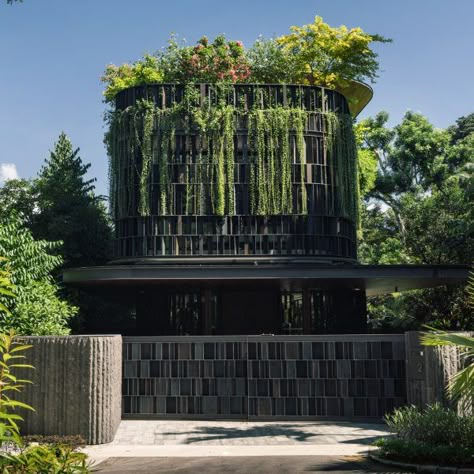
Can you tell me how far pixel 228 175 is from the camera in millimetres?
29359

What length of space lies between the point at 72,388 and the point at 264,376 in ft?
19.1

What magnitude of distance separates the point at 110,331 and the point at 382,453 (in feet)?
91.3

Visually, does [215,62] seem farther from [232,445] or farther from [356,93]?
[232,445]

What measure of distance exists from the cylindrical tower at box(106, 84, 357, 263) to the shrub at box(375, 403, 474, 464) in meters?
15.8

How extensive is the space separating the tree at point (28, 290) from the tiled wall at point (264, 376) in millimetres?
2764

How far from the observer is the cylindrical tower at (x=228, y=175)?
2917cm

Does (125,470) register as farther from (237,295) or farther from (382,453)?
(237,295)

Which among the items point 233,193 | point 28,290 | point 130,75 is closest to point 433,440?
point 28,290

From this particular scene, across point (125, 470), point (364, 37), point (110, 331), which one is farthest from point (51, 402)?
point (364, 37)

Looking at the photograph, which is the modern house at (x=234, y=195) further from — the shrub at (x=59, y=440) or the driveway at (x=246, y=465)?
the driveway at (x=246, y=465)

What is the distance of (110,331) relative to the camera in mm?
38938

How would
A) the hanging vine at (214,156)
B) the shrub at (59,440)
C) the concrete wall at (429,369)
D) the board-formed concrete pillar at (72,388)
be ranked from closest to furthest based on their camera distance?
the shrub at (59,440) → the board-formed concrete pillar at (72,388) → the concrete wall at (429,369) → the hanging vine at (214,156)

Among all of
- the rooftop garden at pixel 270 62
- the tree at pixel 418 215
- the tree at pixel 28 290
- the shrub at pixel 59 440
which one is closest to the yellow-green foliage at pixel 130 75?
the rooftop garden at pixel 270 62

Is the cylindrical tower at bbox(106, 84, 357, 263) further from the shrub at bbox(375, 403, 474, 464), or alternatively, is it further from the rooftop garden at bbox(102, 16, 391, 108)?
the shrub at bbox(375, 403, 474, 464)
